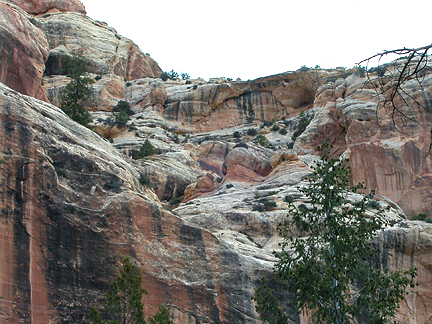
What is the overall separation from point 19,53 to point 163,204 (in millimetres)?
11950

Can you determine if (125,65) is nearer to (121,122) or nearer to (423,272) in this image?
(121,122)

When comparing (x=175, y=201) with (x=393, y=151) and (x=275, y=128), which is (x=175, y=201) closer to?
(x=393, y=151)

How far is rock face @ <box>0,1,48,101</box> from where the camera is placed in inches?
1061

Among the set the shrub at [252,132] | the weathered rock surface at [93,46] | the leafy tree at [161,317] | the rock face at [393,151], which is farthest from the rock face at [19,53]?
the weathered rock surface at [93,46]

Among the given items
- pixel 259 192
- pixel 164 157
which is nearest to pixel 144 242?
pixel 259 192

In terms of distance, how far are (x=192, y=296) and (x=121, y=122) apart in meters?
37.4

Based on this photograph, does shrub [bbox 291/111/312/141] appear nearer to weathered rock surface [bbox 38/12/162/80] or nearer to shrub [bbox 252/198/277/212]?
weathered rock surface [bbox 38/12/162/80]

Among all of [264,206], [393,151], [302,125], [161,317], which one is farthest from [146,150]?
[161,317]

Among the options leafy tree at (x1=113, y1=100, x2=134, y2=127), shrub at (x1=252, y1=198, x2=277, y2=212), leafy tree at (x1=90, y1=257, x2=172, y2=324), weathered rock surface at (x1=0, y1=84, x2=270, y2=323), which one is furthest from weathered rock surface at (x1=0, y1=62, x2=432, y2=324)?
leafy tree at (x1=113, y1=100, x2=134, y2=127)

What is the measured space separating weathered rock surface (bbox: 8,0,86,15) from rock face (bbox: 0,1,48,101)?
54.0m

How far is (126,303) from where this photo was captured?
1692cm

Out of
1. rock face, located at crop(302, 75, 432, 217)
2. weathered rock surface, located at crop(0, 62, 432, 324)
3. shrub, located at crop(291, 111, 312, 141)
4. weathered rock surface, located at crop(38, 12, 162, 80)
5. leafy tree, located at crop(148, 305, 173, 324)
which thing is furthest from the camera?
weathered rock surface, located at crop(38, 12, 162, 80)

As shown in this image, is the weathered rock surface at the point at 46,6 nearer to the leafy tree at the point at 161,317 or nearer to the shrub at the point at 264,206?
the shrub at the point at 264,206

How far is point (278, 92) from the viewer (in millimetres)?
68688
